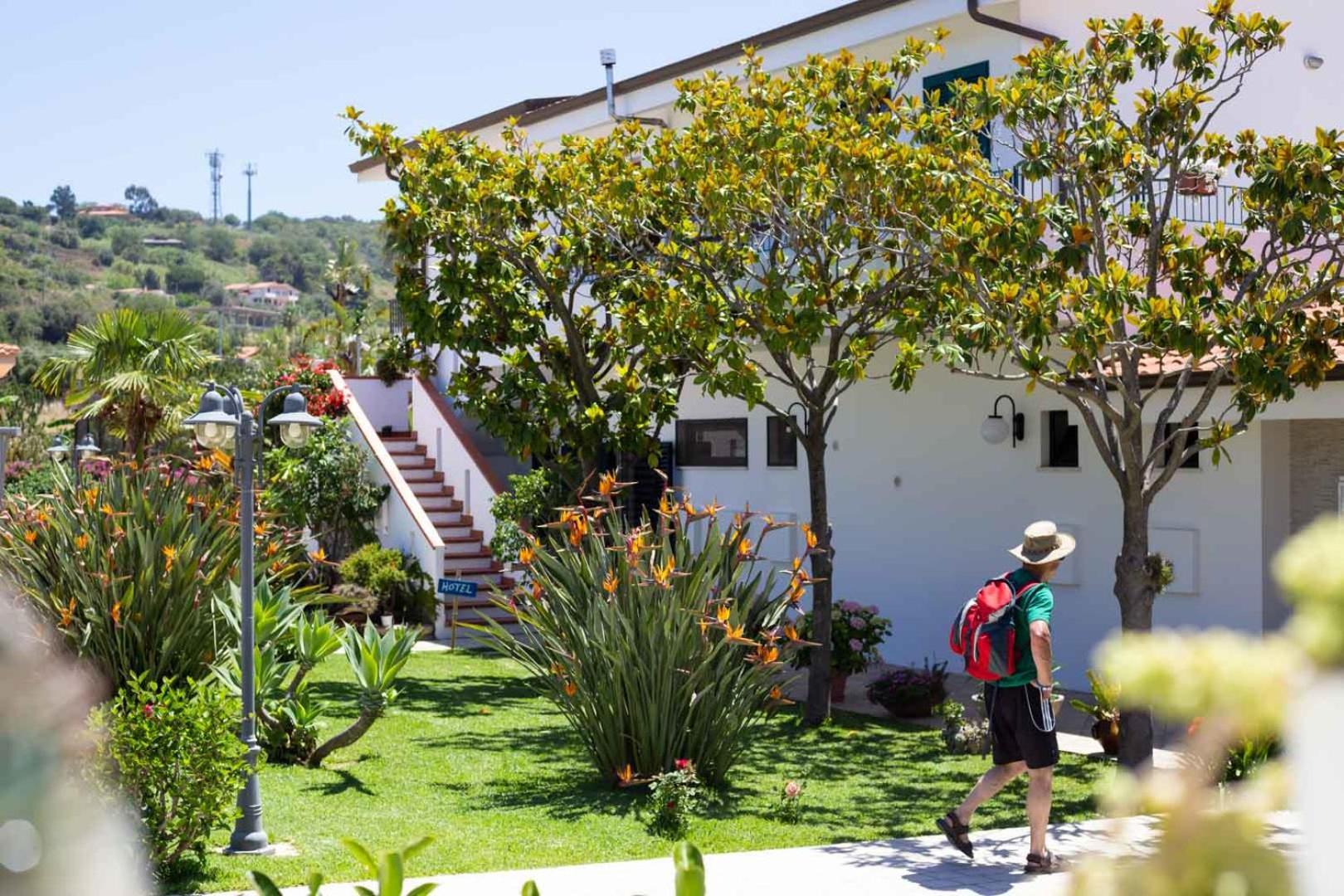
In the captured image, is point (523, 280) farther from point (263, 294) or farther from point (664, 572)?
point (263, 294)

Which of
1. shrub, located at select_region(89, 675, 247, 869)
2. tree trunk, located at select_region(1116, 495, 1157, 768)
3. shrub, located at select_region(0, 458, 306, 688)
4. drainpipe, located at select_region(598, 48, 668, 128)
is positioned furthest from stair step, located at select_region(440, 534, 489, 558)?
shrub, located at select_region(89, 675, 247, 869)

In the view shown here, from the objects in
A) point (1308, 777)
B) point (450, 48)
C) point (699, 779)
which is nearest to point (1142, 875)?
point (1308, 777)

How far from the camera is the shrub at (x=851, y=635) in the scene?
15320mm

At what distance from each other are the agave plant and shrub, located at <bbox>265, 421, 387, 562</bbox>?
35.5 ft

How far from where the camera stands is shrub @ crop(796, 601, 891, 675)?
15320mm

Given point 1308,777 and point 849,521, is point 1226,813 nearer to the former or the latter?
point 1308,777

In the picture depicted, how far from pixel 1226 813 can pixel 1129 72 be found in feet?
35.5

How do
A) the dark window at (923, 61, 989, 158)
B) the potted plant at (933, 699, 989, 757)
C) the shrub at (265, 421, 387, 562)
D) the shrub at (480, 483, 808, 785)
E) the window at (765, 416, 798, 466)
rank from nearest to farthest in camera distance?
the shrub at (480, 483, 808, 785) → the potted plant at (933, 699, 989, 757) → the dark window at (923, 61, 989, 158) → the window at (765, 416, 798, 466) → the shrub at (265, 421, 387, 562)

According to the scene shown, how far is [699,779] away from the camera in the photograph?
35.8 feet

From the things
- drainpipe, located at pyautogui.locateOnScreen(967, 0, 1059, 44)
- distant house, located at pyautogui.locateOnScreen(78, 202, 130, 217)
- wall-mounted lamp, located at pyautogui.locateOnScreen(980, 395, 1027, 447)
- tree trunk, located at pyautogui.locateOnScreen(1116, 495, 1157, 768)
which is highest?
distant house, located at pyautogui.locateOnScreen(78, 202, 130, 217)

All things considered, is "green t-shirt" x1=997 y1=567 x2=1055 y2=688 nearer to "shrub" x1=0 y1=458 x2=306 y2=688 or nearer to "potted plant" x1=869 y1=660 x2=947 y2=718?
"potted plant" x1=869 y1=660 x2=947 y2=718

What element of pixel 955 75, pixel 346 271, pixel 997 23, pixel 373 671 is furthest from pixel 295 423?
pixel 346 271

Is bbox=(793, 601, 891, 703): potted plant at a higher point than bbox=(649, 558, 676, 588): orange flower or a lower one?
lower

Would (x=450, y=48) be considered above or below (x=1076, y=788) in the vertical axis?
above
